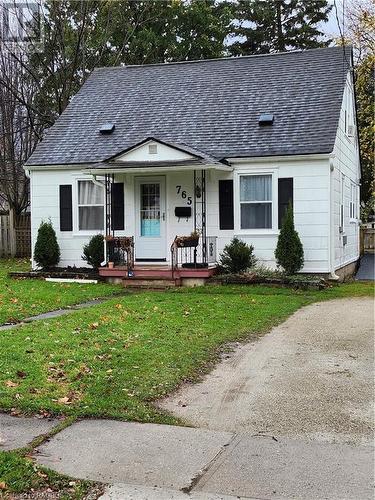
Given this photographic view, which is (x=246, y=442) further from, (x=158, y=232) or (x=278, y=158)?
(x=158, y=232)

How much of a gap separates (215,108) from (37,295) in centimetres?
825

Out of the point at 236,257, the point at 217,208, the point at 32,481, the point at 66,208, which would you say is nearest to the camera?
the point at 32,481

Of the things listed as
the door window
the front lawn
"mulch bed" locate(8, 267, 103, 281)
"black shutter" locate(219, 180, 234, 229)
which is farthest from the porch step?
the front lawn

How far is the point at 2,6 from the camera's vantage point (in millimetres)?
23641

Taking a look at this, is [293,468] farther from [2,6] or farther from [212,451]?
[2,6]

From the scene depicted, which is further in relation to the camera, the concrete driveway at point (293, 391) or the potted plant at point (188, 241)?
the potted plant at point (188, 241)

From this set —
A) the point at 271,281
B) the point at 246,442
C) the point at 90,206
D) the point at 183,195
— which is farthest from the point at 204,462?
the point at 90,206

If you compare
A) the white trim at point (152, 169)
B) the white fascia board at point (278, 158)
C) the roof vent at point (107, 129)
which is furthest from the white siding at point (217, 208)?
the roof vent at point (107, 129)

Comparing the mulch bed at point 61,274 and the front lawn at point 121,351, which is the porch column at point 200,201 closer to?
the mulch bed at point 61,274

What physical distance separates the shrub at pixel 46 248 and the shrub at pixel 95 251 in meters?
1.09

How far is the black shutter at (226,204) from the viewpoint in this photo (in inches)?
Answer: 620

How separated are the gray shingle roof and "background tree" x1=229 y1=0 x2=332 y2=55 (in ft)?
65.7

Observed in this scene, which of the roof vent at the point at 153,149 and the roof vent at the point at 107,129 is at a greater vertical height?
the roof vent at the point at 107,129

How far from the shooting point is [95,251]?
16.1 meters
